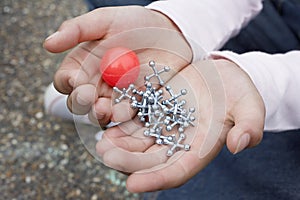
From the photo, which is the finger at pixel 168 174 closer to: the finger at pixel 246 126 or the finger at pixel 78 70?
the finger at pixel 246 126

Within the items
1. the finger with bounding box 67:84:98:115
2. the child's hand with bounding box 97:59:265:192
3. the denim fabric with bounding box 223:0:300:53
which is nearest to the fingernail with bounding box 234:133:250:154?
the child's hand with bounding box 97:59:265:192

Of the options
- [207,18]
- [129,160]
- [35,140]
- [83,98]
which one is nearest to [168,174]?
[129,160]

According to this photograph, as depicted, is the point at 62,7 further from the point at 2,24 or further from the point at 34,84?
the point at 34,84

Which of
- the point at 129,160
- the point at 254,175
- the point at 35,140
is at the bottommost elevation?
the point at 35,140

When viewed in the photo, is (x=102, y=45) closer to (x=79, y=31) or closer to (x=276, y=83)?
(x=79, y=31)

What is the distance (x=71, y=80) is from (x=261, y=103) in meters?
0.27

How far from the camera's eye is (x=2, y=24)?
1420 mm

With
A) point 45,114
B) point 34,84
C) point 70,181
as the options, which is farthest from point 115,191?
point 34,84

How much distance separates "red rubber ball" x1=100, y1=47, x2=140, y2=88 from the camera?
2.41ft

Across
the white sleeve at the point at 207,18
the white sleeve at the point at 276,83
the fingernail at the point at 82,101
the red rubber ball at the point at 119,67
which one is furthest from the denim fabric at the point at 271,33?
the fingernail at the point at 82,101

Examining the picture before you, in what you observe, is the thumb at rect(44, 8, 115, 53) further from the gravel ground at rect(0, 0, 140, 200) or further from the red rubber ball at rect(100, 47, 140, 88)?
the gravel ground at rect(0, 0, 140, 200)

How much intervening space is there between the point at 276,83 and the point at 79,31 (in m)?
0.31

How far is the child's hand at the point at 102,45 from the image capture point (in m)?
0.68

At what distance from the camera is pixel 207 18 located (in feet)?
2.83
